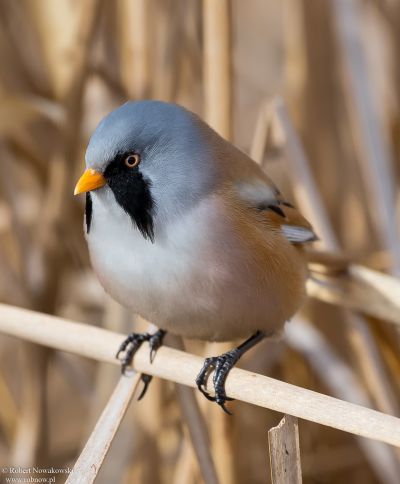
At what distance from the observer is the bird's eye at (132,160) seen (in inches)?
60.4

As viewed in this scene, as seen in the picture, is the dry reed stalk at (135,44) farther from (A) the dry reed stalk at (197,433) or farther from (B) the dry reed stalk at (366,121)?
(A) the dry reed stalk at (197,433)

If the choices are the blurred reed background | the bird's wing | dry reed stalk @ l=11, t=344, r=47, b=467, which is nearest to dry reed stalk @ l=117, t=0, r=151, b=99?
the blurred reed background

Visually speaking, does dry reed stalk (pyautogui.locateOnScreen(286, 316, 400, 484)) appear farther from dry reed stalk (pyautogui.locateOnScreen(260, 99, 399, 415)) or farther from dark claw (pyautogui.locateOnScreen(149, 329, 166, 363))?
dark claw (pyautogui.locateOnScreen(149, 329, 166, 363))

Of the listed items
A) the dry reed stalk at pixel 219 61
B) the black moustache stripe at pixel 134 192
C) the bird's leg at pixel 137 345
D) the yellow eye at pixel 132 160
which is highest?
the dry reed stalk at pixel 219 61

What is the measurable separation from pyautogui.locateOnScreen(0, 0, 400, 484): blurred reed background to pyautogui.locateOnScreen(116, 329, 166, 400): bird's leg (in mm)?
275

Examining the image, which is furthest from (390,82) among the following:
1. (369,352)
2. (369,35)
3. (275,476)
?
(275,476)

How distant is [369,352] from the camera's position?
2115 mm

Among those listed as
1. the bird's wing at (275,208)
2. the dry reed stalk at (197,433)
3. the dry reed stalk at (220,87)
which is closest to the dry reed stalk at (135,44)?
the dry reed stalk at (220,87)

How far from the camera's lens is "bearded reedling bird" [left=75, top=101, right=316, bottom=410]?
1537 mm

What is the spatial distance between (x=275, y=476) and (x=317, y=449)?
148cm

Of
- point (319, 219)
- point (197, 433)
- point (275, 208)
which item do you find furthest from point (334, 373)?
point (197, 433)

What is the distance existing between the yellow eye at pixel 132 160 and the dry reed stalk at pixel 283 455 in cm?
58

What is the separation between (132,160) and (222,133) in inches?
18.4

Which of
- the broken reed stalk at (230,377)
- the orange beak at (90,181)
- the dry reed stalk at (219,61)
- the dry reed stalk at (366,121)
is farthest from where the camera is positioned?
the dry reed stalk at (366,121)
